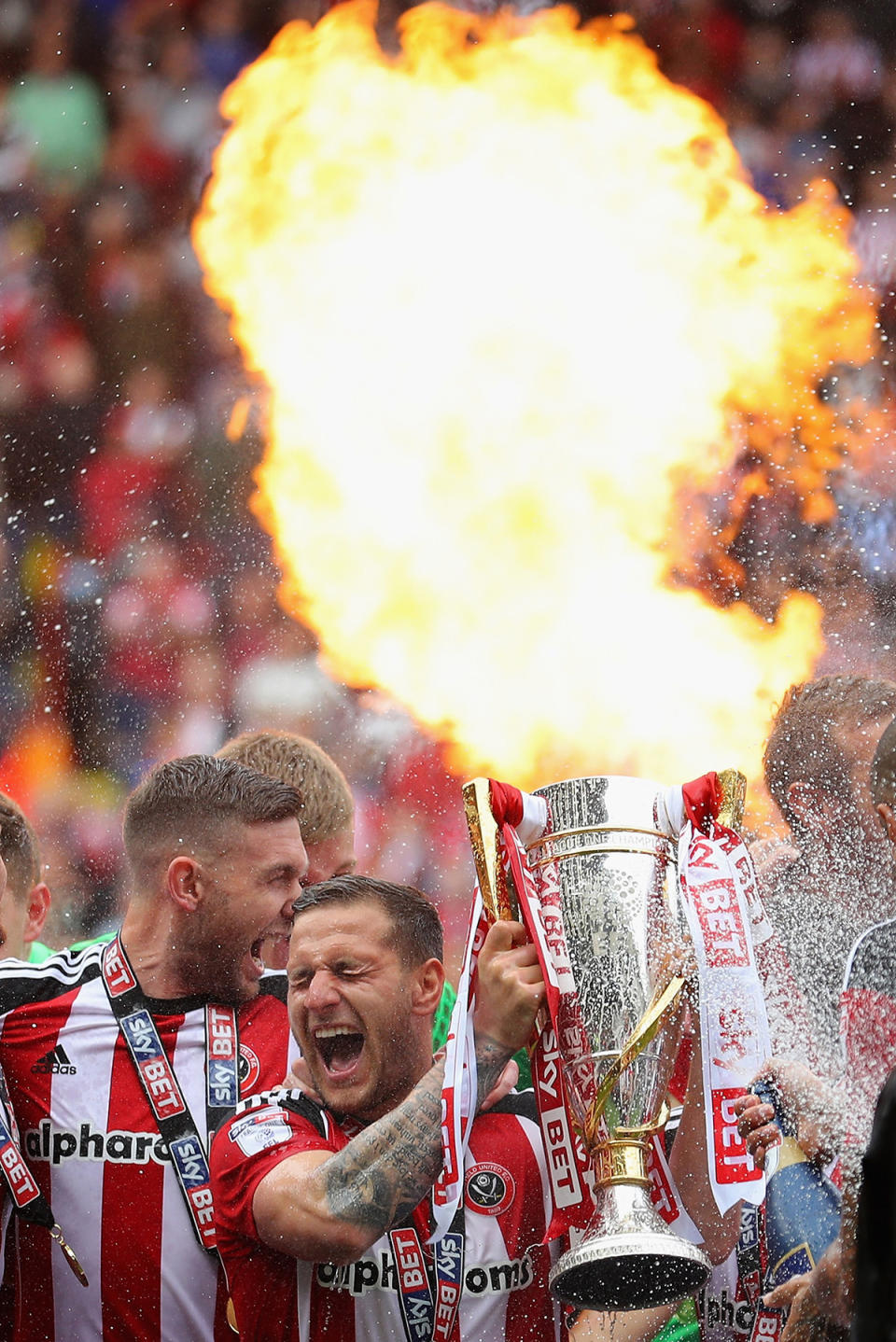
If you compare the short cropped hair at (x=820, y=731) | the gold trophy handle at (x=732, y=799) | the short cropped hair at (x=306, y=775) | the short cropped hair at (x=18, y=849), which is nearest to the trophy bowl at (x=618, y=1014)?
the gold trophy handle at (x=732, y=799)

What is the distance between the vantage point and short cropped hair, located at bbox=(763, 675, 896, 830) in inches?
123

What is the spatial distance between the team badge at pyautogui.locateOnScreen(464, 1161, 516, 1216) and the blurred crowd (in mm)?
2700

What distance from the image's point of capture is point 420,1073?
274 cm

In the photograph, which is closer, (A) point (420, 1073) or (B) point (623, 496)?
(A) point (420, 1073)

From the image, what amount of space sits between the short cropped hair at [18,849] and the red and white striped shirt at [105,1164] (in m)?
0.47

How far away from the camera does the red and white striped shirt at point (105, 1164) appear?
2.68 m

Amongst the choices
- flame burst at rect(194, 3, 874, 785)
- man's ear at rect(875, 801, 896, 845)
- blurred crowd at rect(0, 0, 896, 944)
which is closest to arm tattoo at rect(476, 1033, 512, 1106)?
man's ear at rect(875, 801, 896, 845)

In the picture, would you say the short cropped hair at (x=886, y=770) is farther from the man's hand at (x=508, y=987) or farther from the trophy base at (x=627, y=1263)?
the trophy base at (x=627, y=1263)

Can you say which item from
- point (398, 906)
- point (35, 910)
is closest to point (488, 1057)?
point (398, 906)

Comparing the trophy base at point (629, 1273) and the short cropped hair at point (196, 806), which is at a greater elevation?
the short cropped hair at point (196, 806)

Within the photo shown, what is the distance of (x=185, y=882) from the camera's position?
2.99 meters

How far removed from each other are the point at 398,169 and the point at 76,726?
8.37ft

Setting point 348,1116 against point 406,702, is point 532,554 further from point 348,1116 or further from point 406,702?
point 348,1116

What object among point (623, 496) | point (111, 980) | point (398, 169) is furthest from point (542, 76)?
point (111, 980)
